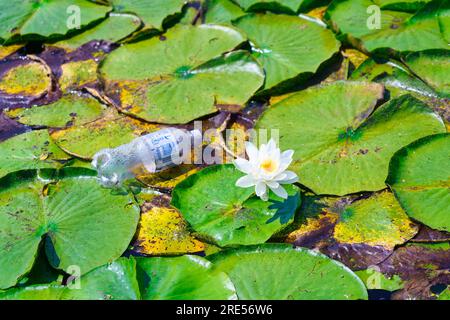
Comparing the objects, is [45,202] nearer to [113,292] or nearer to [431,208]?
[113,292]

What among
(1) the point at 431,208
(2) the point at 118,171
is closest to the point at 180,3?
(2) the point at 118,171

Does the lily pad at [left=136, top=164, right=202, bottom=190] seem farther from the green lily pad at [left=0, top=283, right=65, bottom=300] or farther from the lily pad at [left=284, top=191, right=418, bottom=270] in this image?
the green lily pad at [left=0, top=283, right=65, bottom=300]

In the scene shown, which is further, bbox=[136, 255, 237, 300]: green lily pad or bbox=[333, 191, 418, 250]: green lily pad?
bbox=[333, 191, 418, 250]: green lily pad

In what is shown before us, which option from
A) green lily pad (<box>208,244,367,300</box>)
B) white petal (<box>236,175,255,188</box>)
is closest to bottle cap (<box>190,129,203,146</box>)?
white petal (<box>236,175,255,188</box>)

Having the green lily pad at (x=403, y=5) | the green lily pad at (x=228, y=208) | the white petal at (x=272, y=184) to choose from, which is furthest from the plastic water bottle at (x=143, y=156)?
the green lily pad at (x=403, y=5)

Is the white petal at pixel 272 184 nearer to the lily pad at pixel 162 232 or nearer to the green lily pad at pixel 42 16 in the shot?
the lily pad at pixel 162 232

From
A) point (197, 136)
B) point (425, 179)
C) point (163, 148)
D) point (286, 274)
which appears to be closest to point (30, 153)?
point (163, 148)
